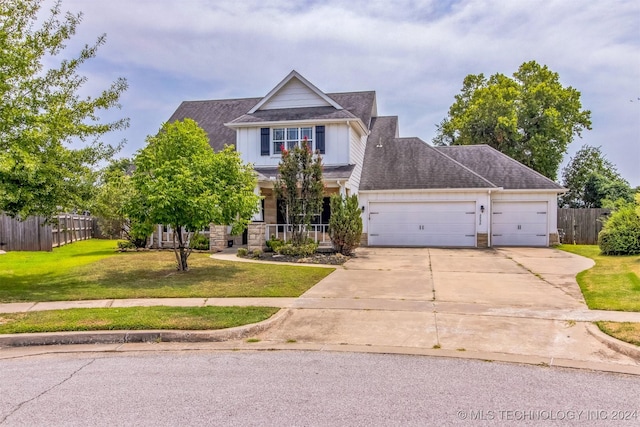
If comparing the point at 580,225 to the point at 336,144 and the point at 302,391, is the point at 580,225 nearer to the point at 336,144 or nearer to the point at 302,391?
the point at 336,144

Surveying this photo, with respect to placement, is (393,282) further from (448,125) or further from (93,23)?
(448,125)

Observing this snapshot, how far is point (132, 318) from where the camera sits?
7871 mm

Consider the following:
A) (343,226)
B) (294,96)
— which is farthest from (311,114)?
(343,226)

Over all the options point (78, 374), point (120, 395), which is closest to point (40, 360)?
point (78, 374)

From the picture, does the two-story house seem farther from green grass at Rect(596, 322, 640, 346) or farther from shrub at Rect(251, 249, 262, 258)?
green grass at Rect(596, 322, 640, 346)

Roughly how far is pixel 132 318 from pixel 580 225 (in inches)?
933

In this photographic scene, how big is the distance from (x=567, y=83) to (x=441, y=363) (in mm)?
34576

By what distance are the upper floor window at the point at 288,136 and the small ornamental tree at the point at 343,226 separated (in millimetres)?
5163

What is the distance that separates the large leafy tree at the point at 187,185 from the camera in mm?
12094

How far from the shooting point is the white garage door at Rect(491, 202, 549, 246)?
893 inches

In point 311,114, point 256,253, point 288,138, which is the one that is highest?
point 311,114

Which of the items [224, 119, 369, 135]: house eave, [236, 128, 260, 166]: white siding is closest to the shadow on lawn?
[236, 128, 260, 166]: white siding

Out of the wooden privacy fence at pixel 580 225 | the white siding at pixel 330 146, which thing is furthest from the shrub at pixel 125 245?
the wooden privacy fence at pixel 580 225

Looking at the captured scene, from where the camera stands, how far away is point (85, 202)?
11172mm
